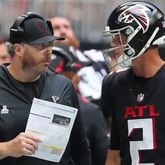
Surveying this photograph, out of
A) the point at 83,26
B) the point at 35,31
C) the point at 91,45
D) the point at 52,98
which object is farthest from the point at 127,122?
the point at 83,26

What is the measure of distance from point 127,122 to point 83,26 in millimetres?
6560

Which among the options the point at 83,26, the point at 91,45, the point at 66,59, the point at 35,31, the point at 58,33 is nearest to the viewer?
the point at 35,31

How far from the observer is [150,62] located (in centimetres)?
410

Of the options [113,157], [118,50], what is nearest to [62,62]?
[113,157]

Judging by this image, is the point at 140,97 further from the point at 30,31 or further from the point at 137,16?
the point at 30,31

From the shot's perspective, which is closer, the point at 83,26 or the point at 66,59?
the point at 66,59

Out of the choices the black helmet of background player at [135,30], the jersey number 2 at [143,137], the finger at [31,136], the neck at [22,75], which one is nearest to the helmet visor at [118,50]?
the black helmet of background player at [135,30]

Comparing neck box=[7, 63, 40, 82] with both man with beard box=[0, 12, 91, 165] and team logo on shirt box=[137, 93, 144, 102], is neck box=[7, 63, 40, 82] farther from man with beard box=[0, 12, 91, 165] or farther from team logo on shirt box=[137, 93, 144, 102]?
team logo on shirt box=[137, 93, 144, 102]

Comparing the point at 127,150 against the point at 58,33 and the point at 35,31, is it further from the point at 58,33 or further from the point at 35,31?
the point at 58,33

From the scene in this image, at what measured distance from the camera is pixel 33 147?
13.1 feet

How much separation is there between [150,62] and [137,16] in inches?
10.7

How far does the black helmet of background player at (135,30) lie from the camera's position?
160 inches

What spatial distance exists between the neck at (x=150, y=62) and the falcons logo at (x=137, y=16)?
139 mm

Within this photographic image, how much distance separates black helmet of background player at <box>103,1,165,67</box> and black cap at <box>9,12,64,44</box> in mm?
382
